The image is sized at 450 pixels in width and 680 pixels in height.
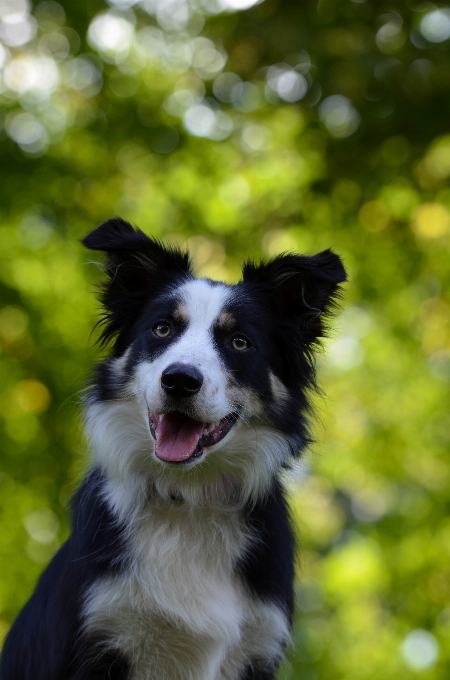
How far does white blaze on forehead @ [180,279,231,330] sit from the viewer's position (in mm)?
3887

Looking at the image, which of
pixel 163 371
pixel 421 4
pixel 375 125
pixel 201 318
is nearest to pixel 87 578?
pixel 163 371

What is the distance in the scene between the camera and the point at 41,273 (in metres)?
9.18

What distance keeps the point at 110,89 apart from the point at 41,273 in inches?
86.7

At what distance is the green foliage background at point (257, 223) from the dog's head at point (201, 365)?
4.43m

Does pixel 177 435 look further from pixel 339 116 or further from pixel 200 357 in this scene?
pixel 339 116

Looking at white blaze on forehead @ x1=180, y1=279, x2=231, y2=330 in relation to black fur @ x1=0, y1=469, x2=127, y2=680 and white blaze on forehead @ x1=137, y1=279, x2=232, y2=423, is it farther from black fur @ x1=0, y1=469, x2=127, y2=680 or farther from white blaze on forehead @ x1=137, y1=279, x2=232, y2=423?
black fur @ x1=0, y1=469, x2=127, y2=680

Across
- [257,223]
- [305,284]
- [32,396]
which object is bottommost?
[32,396]

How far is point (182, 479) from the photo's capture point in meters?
3.81

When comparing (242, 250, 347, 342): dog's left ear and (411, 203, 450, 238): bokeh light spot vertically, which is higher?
(411, 203, 450, 238): bokeh light spot

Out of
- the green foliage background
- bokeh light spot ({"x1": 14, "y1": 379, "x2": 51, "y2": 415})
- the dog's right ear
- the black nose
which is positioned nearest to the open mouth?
the black nose

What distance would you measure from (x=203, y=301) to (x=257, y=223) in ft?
18.7

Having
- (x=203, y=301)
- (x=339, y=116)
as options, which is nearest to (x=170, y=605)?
(x=203, y=301)

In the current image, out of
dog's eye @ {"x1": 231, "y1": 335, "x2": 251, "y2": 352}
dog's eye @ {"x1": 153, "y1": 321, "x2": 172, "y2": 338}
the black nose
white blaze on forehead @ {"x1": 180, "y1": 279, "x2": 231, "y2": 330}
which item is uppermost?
white blaze on forehead @ {"x1": 180, "y1": 279, "x2": 231, "y2": 330}

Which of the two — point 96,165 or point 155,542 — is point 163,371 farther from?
point 96,165
